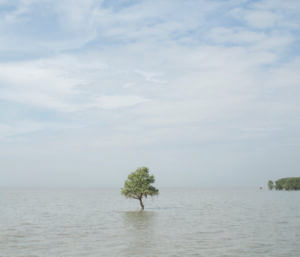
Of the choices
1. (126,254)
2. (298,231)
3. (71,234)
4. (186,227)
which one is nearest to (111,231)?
(71,234)

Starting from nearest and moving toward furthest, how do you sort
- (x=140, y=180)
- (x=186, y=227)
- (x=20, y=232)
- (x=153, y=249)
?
(x=153, y=249)
(x=20, y=232)
(x=186, y=227)
(x=140, y=180)

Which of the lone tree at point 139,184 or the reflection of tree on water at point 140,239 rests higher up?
the lone tree at point 139,184

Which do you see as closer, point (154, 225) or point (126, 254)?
point (126, 254)

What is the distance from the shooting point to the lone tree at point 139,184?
271ft

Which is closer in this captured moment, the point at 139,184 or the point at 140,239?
the point at 140,239

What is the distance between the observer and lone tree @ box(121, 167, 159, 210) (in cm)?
8269

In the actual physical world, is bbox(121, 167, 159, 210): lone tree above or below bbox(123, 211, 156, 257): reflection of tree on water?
above

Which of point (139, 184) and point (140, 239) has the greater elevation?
point (139, 184)

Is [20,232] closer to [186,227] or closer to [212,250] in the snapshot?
[186,227]

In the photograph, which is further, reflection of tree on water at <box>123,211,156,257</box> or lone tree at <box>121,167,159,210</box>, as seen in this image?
lone tree at <box>121,167,159,210</box>

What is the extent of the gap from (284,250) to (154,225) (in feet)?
86.5

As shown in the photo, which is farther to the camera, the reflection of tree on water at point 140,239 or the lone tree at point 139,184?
the lone tree at point 139,184

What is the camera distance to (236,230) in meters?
54.3

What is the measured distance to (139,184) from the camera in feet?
274
